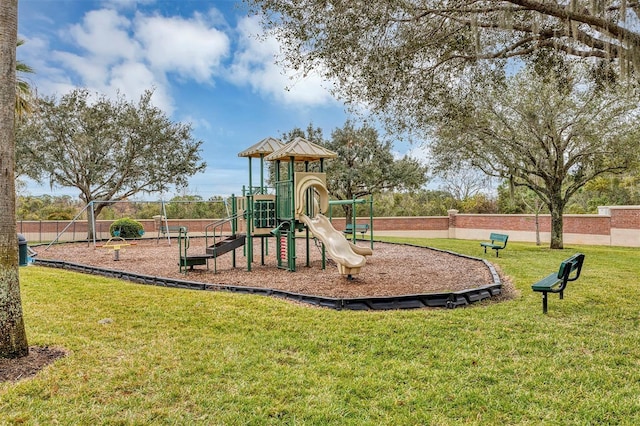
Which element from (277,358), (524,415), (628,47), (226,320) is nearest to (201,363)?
(277,358)

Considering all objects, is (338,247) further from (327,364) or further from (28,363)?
(28,363)

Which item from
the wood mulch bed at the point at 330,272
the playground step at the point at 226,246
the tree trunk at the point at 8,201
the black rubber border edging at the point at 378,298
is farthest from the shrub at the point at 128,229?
the tree trunk at the point at 8,201

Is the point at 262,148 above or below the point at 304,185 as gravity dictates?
above

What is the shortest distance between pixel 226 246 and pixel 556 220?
12636mm

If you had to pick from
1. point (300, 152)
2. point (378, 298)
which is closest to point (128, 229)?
point (300, 152)

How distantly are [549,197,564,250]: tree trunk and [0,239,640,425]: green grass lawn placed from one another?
1025cm

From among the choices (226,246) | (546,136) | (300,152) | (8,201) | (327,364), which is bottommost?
(327,364)

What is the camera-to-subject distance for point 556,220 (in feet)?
52.7

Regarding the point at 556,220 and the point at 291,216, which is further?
the point at 556,220

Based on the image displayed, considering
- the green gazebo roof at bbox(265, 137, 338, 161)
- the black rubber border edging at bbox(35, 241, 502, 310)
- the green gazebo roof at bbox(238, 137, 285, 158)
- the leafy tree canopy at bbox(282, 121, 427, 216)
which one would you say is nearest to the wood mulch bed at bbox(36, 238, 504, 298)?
the black rubber border edging at bbox(35, 241, 502, 310)

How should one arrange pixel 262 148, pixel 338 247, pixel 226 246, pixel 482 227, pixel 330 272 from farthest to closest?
pixel 482 227 < pixel 262 148 < pixel 226 246 < pixel 330 272 < pixel 338 247

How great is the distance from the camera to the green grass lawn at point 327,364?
3.06 m

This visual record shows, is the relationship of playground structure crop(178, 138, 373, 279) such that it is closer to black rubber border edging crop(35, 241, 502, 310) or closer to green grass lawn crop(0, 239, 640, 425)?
black rubber border edging crop(35, 241, 502, 310)

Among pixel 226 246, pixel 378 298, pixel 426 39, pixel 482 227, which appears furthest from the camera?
pixel 482 227
